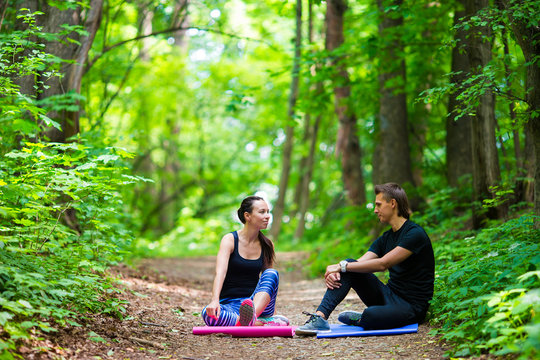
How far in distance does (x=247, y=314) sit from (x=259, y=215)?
995mm

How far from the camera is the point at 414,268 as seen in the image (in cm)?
482

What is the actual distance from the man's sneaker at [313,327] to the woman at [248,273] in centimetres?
45

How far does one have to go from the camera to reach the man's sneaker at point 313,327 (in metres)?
4.67

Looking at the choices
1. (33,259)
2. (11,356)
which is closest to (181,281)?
(33,259)

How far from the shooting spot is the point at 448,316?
14.2 feet

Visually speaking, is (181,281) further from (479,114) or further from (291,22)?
(291,22)

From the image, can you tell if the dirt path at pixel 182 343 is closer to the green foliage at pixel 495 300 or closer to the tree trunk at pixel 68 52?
the green foliage at pixel 495 300

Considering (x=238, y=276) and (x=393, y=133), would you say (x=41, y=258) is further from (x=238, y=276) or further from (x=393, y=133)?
(x=393, y=133)

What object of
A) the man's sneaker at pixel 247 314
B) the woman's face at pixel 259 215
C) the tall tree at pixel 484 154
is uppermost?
the tall tree at pixel 484 154

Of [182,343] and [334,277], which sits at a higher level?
[334,277]

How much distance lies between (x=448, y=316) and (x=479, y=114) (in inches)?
155

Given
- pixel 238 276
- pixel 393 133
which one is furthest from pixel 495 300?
pixel 393 133

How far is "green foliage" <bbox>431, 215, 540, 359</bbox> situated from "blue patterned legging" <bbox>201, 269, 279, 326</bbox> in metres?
1.55

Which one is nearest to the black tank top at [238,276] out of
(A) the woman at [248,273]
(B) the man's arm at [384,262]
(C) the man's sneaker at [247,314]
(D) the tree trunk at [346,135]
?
(A) the woman at [248,273]
